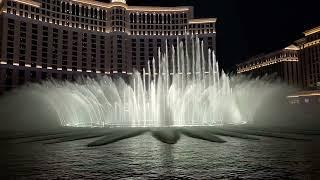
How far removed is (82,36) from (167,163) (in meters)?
100

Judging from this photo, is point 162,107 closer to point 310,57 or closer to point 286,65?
point 310,57

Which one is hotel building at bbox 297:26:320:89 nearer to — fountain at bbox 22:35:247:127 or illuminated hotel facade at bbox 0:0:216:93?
illuminated hotel facade at bbox 0:0:216:93

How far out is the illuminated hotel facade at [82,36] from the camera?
89.3 metres

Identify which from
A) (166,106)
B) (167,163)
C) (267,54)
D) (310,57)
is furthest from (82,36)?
(167,163)

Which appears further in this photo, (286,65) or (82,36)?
(286,65)

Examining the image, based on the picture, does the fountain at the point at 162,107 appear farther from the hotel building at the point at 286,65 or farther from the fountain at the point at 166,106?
the hotel building at the point at 286,65

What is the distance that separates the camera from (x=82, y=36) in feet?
348

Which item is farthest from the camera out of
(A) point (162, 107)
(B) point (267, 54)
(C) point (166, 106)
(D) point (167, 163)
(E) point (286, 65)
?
(B) point (267, 54)

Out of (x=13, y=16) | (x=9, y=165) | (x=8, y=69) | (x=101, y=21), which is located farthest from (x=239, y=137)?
(x=101, y=21)

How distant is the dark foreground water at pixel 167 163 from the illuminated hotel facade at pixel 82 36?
81.2 m

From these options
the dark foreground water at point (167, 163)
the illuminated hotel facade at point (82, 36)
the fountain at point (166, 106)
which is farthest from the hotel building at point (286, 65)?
the dark foreground water at point (167, 163)

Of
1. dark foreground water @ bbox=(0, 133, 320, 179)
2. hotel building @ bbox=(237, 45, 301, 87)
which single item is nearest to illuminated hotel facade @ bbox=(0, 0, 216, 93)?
hotel building @ bbox=(237, 45, 301, 87)

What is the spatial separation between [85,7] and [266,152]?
106 m

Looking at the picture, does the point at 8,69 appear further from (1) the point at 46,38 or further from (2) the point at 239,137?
(2) the point at 239,137
